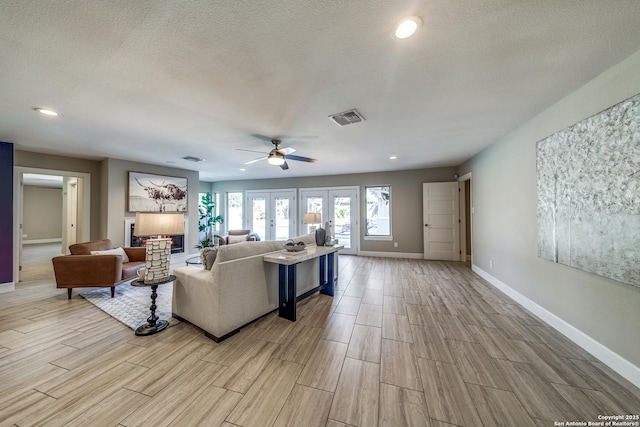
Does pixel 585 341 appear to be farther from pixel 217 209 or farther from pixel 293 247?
pixel 217 209

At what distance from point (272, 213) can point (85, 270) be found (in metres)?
5.11

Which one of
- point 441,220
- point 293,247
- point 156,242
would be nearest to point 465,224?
point 441,220

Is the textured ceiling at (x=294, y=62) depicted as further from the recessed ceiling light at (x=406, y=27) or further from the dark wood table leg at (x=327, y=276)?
the dark wood table leg at (x=327, y=276)

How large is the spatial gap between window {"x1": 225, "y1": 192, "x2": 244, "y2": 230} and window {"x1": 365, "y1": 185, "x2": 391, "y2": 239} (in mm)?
4801

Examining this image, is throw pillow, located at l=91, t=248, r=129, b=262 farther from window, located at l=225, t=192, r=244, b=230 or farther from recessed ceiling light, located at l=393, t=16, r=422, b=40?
recessed ceiling light, located at l=393, t=16, r=422, b=40

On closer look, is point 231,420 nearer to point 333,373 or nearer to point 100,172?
point 333,373

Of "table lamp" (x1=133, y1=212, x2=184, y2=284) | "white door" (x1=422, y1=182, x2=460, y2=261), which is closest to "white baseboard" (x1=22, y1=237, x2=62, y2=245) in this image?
"table lamp" (x1=133, y1=212, x2=184, y2=284)

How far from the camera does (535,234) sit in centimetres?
289

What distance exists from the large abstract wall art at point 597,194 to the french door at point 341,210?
4.70 metres

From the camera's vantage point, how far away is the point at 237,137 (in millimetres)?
3695

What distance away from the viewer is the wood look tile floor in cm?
148

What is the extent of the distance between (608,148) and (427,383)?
2.45 meters

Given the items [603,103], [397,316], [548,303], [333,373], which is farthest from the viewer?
[397,316]

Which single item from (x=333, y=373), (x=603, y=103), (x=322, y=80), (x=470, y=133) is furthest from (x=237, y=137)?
(x=603, y=103)
